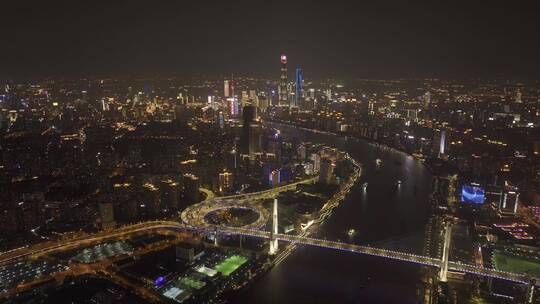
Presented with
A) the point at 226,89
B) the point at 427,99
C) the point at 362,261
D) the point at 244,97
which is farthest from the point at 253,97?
the point at 362,261

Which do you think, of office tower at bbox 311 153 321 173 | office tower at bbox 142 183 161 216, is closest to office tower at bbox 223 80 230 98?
office tower at bbox 311 153 321 173

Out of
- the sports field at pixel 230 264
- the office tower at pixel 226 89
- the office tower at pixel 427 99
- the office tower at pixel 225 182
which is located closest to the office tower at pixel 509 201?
the sports field at pixel 230 264

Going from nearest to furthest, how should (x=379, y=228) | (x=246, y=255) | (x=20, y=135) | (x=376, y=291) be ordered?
(x=376, y=291) < (x=246, y=255) < (x=379, y=228) < (x=20, y=135)

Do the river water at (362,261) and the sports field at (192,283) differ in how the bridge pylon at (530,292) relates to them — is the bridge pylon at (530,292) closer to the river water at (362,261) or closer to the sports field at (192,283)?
the river water at (362,261)

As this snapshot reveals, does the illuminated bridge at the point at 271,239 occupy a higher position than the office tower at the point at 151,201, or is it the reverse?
the office tower at the point at 151,201

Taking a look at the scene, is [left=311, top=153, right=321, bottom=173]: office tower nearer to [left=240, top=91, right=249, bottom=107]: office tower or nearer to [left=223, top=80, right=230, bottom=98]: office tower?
[left=240, top=91, right=249, bottom=107]: office tower

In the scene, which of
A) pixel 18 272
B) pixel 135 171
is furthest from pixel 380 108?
pixel 18 272

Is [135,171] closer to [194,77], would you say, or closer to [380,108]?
[380,108]
